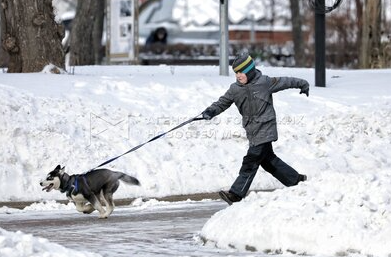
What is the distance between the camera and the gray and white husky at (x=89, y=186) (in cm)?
1330

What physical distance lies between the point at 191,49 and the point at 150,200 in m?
24.9

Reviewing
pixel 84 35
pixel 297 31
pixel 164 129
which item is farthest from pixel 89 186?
pixel 297 31

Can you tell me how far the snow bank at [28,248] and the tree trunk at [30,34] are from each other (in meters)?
10.3

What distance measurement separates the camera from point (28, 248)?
30.5 feet

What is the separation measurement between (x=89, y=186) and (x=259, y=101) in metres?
2.20

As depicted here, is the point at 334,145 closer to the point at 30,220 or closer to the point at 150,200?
the point at 150,200

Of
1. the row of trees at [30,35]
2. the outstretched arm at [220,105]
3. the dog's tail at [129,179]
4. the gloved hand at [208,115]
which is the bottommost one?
the dog's tail at [129,179]

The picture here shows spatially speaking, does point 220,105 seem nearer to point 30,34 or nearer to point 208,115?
point 208,115

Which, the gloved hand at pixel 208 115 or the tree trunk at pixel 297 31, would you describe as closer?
the gloved hand at pixel 208 115

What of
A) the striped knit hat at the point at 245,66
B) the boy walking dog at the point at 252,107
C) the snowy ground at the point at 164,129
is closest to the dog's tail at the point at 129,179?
the boy walking dog at the point at 252,107

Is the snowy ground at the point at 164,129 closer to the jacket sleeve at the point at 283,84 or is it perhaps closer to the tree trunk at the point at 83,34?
the jacket sleeve at the point at 283,84

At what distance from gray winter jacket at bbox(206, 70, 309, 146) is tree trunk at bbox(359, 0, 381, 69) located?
16671 mm

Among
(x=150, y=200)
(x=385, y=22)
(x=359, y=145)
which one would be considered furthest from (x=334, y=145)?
(x=385, y=22)

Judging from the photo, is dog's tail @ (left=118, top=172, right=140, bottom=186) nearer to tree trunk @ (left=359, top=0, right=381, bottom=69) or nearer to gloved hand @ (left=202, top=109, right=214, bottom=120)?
gloved hand @ (left=202, top=109, right=214, bottom=120)
